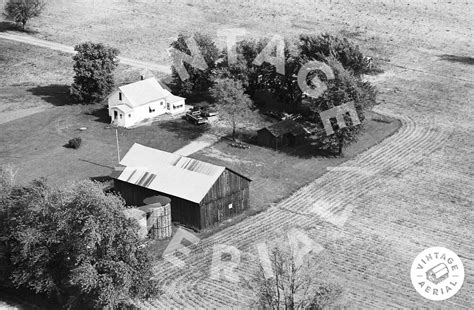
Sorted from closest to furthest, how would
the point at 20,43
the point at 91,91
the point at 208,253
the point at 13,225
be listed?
the point at 13,225, the point at 208,253, the point at 91,91, the point at 20,43

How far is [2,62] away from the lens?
378 feet

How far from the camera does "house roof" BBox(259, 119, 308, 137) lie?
273ft

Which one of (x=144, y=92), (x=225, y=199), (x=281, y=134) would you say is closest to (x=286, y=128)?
(x=281, y=134)

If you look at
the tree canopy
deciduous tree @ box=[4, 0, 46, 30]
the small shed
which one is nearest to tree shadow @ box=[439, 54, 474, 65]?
the small shed

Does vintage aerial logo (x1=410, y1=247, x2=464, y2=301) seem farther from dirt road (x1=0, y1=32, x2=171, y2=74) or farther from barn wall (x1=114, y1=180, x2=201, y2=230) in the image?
dirt road (x1=0, y1=32, x2=171, y2=74)

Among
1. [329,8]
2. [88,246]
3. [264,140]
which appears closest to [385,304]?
[88,246]

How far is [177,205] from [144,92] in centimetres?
3140

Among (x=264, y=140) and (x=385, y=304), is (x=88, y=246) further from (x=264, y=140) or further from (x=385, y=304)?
(x=264, y=140)

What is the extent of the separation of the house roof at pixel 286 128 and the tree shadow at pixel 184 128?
9461 millimetres

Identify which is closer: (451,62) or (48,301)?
(48,301)

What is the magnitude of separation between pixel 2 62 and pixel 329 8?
63.1 meters

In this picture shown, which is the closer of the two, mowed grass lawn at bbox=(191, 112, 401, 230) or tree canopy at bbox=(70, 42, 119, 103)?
mowed grass lawn at bbox=(191, 112, 401, 230)

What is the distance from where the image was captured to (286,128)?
84.1 m

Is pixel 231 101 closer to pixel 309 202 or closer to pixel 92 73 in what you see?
pixel 309 202
